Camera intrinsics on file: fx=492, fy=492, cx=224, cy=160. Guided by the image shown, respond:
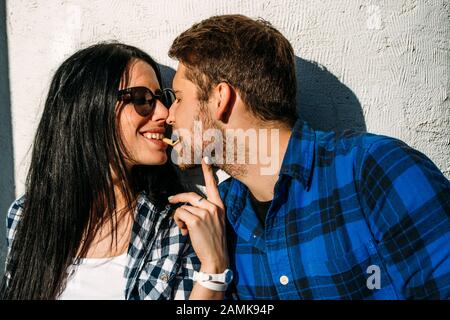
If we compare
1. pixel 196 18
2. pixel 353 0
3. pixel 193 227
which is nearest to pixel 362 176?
pixel 193 227

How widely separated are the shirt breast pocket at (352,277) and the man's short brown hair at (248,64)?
742 millimetres

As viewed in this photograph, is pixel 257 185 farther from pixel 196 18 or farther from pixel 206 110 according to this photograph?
pixel 196 18

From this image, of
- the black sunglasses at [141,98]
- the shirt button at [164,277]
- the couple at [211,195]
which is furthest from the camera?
the black sunglasses at [141,98]

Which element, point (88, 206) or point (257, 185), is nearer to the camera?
point (257, 185)

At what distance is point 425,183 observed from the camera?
6.21 ft

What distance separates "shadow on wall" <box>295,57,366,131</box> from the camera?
2750 mm

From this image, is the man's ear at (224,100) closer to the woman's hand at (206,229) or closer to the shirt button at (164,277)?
the woman's hand at (206,229)

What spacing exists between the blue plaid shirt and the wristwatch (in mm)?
172

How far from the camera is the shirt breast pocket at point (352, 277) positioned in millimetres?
2055

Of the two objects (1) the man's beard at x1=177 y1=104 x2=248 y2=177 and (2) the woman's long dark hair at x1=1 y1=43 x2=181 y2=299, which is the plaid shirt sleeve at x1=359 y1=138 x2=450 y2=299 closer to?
(1) the man's beard at x1=177 y1=104 x2=248 y2=177

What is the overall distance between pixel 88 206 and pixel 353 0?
1849 millimetres

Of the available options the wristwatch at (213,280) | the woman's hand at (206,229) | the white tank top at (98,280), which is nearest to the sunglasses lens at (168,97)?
the woman's hand at (206,229)

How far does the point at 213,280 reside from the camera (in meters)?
2.23

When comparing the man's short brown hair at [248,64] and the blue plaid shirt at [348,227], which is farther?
the man's short brown hair at [248,64]
